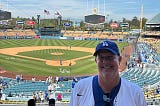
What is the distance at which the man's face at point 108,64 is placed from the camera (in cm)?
253

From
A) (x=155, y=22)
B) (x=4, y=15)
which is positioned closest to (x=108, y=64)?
(x=4, y=15)

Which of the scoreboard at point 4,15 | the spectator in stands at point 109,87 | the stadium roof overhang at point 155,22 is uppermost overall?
the scoreboard at point 4,15

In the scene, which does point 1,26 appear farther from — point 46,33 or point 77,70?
point 77,70

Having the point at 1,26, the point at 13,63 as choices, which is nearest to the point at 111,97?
the point at 13,63

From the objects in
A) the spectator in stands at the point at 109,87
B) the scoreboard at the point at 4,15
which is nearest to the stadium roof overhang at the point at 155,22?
the scoreboard at the point at 4,15

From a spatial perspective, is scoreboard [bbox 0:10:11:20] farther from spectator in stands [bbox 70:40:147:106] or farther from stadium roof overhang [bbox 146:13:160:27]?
spectator in stands [bbox 70:40:147:106]

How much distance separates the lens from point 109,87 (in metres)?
2.57

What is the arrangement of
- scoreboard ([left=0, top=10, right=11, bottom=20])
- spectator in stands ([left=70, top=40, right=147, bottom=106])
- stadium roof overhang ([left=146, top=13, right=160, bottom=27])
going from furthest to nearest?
stadium roof overhang ([left=146, top=13, right=160, bottom=27]) → scoreboard ([left=0, top=10, right=11, bottom=20]) → spectator in stands ([left=70, top=40, right=147, bottom=106])

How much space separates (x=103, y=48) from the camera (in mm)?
2496

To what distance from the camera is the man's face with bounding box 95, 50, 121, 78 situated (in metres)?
2.53

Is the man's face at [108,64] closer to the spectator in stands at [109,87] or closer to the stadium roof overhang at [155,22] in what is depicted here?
the spectator in stands at [109,87]

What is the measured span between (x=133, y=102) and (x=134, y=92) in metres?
0.09

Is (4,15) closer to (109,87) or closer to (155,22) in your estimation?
(155,22)

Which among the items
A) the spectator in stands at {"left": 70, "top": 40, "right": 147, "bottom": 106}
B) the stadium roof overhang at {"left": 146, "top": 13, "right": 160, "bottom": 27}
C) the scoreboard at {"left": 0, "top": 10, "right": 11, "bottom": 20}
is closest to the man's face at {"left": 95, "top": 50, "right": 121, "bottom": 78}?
the spectator in stands at {"left": 70, "top": 40, "right": 147, "bottom": 106}
